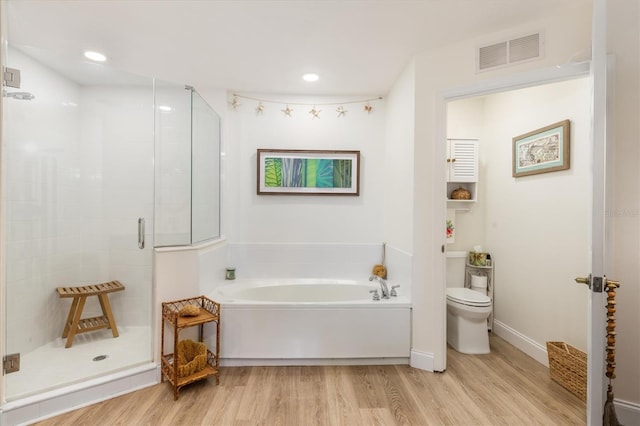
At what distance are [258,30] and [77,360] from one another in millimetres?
2600

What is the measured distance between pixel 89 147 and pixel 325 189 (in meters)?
2.16

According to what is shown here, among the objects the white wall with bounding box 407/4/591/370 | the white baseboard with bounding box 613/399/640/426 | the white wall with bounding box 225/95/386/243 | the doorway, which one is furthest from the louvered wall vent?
the white baseboard with bounding box 613/399/640/426

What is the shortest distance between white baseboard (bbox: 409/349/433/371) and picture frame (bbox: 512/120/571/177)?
1779mm

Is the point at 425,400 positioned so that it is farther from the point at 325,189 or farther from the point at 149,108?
the point at 149,108

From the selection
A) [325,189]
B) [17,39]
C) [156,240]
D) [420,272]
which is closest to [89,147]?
[17,39]

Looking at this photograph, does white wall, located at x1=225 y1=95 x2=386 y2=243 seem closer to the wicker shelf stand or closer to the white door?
the wicker shelf stand

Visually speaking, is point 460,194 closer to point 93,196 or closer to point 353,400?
point 353,400

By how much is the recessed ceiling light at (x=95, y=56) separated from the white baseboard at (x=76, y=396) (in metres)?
2.36

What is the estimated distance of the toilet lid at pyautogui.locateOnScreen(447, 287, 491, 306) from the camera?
8.53ft

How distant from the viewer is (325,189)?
3.24 metres

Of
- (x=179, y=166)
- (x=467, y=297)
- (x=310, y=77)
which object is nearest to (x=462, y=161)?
(x=467, y=297)

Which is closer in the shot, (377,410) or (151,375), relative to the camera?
(377,410)

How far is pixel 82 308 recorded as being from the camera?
244 centimetres

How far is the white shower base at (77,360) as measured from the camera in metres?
1.81
